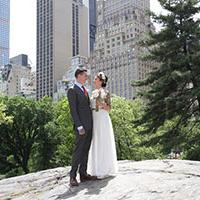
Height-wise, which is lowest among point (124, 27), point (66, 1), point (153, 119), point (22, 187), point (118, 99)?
point (22, 187)

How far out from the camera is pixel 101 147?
723 cm

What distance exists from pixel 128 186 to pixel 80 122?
1.45 m

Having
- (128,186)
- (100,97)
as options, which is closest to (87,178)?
(128,186)

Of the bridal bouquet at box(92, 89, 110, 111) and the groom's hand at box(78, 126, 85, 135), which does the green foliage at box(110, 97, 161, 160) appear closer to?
the bridal bouquet at box(92, 89, 110, 111)

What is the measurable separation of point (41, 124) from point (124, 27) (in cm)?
8570

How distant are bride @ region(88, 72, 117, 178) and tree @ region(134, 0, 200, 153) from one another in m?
10.1

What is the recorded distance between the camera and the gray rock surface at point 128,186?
5.71m

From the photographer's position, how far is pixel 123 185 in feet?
20.9

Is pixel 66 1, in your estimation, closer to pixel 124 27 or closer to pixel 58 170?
pixel 124 27

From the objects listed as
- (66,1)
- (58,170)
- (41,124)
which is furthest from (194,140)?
(66,1)

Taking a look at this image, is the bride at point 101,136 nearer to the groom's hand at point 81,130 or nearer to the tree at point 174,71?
the groom's hand at point 81,130

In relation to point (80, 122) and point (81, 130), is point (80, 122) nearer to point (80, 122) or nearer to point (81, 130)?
point (80, 122)

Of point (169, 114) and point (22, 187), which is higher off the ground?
point (169, 114)

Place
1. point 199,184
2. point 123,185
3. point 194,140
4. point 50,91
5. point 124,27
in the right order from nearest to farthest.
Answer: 1. point 199,184
2. point 123,185
3. point 194,140
4. point 124,27
5. point 50,91
